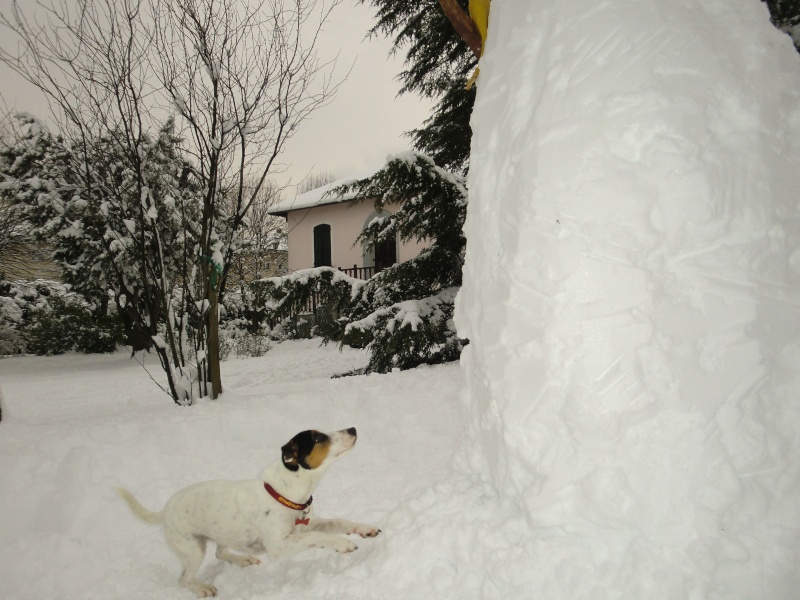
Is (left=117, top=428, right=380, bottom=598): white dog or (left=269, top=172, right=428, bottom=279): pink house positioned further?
(left=269, top=172, right=428, bottom=279): pink house

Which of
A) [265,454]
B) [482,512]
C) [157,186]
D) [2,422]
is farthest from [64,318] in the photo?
[482,512]

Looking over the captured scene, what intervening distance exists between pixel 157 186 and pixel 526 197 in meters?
6.93

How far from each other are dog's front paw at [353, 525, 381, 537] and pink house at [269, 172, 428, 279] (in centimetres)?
1492

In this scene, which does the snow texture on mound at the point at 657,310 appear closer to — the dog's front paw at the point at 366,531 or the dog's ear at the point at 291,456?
the dog's front paw at the point at 366,531

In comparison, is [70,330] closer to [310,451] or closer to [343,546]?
[310,451]

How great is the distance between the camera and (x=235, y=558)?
285cm

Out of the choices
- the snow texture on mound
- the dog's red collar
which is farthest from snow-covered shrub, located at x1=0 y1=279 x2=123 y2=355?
the snow texture on mound

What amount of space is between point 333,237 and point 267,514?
1759 cm

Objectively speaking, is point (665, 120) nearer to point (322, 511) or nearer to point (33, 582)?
point (322, 511)

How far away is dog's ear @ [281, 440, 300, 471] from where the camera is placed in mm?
2475

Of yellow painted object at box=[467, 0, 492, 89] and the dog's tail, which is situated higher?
yellow painted object at box=[467, 0, 492, 89]

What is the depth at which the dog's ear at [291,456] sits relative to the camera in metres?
2.47

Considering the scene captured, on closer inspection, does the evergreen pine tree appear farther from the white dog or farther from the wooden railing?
the wooden railing

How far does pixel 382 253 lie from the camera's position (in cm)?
1778
